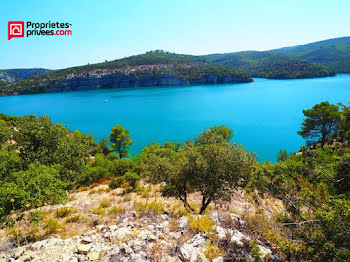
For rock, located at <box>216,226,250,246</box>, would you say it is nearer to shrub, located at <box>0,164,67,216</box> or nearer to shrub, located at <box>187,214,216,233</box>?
shrub, located at <box>187,214,216,233</box>

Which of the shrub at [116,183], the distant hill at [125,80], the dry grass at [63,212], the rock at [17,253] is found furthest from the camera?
the distant hill at [125,80]

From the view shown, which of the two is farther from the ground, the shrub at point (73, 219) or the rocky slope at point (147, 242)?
the rocky slope at point (147, 242)

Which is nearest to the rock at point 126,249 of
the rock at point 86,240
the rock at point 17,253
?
the rock at point 86,240

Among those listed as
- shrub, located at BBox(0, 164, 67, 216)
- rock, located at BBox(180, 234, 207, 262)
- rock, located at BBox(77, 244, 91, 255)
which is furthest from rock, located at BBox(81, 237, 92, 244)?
rock, located at BBox(180, 234, 207, 262)

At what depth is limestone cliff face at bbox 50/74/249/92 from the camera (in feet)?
545

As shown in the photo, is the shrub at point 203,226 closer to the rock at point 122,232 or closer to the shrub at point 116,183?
the rock at point 122,232

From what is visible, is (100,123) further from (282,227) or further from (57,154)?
(282,227)

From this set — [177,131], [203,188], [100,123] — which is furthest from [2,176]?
[100,123]

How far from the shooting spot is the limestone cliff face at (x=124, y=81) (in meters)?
166

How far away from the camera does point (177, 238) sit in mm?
6488

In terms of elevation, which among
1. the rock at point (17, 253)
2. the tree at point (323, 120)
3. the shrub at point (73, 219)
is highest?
the tree at point (323, 120)

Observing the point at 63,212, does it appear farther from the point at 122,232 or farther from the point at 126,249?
the point at 126,249

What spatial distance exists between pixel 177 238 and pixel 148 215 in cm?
282

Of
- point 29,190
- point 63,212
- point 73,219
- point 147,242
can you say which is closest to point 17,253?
point 29,190
